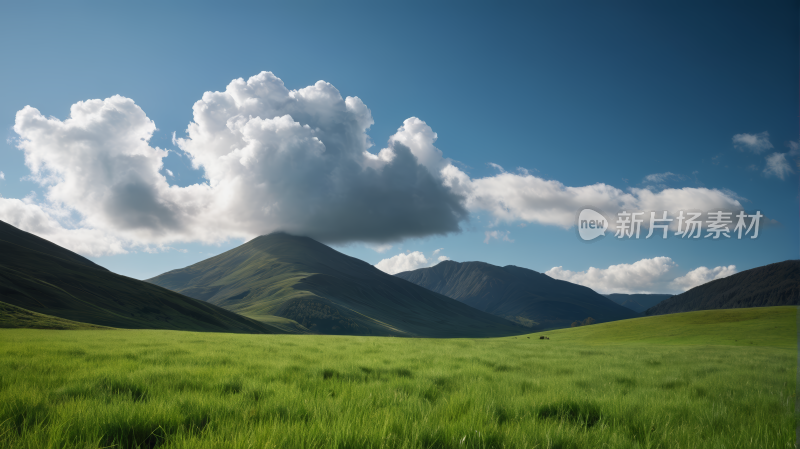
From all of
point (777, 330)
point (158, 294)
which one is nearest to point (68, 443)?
point (777, 330)

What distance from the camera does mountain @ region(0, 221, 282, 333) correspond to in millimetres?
97062

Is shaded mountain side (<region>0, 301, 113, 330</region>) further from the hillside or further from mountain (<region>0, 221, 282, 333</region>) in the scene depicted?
the hillside

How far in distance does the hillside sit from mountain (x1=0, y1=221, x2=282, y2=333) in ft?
380

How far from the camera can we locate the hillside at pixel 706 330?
43.2 meters

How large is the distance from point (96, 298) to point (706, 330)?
16732 centimetres

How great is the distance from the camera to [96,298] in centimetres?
12156

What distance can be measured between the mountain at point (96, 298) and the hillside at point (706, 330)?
116 metres

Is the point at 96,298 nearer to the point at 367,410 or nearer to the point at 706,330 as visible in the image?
the point at 367,410

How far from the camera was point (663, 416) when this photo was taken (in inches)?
176

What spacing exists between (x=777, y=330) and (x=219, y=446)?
67.7 m

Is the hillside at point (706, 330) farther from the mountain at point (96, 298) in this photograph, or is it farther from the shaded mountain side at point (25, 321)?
the mountain at point (96, 298)

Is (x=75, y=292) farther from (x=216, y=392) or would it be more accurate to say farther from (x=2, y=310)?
(x=216, y=392)

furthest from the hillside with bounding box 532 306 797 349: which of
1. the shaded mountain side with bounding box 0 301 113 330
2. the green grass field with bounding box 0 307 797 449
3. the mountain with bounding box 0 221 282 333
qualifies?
the mountain with bounding box 0 221 282 333

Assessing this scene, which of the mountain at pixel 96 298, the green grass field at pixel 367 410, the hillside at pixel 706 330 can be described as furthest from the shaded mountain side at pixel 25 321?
the hillside at pixel 706 330
